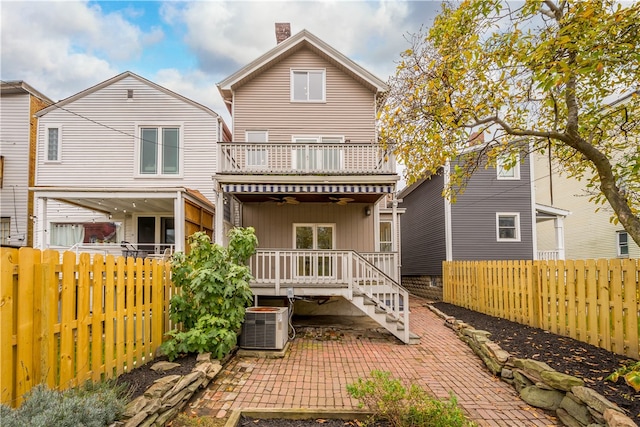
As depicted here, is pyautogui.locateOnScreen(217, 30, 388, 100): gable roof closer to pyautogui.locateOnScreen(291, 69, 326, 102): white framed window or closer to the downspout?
pyautogui.locateOnScreen(291, 69, 326, 102): white framed window

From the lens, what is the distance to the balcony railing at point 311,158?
10.2m

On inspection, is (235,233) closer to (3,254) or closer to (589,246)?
(3,254)

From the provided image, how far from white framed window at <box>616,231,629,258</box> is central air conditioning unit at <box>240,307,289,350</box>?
18391 mm

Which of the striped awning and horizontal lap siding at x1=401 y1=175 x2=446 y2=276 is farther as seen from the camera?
horizontal lap siding at x1=401 y1=175 x2=446 y2=276

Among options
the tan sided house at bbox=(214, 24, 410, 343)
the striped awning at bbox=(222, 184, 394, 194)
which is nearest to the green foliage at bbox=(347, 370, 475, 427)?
the tan sided house at bbox=(214, 24, 410, 343)

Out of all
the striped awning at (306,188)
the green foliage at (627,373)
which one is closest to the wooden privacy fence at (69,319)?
the striped awning at (306,188)

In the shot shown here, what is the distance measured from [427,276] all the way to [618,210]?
13.2 meters

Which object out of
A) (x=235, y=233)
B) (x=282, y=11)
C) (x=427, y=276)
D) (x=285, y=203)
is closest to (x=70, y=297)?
(x=235, y=233)

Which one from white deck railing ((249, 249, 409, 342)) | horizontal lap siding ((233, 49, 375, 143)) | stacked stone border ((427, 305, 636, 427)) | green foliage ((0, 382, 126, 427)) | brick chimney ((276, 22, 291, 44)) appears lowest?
stacked stone border ((427, 305, 636, 427))

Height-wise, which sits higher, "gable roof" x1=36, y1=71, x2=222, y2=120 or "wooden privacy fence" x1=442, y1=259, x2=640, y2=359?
"gable roof" x1=36, y1=71, x2=222, y2=120

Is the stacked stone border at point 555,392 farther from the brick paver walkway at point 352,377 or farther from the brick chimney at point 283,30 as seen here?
the brick chimney at point 283,30

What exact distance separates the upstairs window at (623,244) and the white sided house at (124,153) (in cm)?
1934

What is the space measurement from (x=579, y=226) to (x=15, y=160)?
1113 inches

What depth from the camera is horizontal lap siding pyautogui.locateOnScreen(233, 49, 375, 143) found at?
12.9 m
